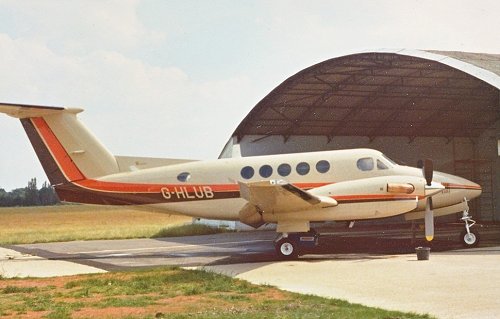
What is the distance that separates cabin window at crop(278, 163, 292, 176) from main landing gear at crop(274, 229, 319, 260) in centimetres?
235

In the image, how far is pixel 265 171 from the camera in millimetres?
20406

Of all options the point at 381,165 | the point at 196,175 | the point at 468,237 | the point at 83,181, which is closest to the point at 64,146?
the point at 83,181

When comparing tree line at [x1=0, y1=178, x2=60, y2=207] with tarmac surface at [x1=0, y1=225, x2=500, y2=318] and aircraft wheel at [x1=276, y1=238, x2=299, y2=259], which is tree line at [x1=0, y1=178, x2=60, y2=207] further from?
aircraft wheel at [x1=276, y1=238, x2=299, y2=259]

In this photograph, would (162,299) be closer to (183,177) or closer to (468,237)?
(183,177)

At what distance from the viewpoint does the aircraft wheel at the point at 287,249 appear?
18.6 m

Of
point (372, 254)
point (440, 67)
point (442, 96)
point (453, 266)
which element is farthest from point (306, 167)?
point (442, 96)

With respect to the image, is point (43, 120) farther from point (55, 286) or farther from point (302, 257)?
point (302, 257)

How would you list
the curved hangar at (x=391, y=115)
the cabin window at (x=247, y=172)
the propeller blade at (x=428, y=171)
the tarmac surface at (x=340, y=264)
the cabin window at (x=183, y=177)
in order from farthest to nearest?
the curved hangar at (x=391, y=115) → the cabin window at (x=183, y=177) → the cabin window at (x=247, y=172) → the propeller blade at (x=428, y=171) → the tarmac surface at (x=340, y=264)

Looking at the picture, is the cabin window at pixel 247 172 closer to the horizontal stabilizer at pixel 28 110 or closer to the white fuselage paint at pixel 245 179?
the white fuselage paint at pixel 245 179

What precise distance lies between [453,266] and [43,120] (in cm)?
1383

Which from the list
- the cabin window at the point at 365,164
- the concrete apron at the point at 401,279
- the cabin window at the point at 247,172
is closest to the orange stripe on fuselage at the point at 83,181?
the cabin window at the point at 247,172

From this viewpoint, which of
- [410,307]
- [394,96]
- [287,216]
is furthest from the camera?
[394,96]

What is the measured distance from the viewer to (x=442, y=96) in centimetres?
3297

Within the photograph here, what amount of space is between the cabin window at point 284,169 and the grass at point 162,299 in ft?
19.4
